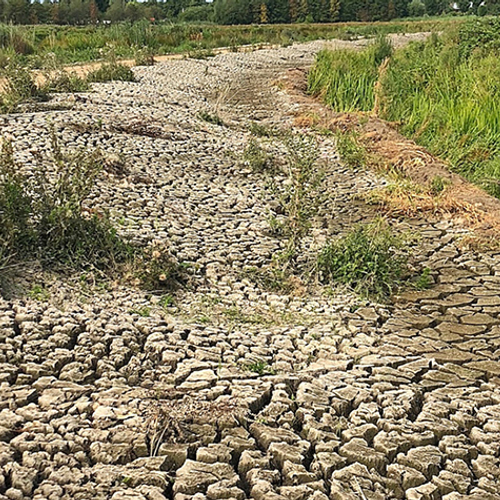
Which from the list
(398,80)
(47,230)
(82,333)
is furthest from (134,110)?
(82,333)

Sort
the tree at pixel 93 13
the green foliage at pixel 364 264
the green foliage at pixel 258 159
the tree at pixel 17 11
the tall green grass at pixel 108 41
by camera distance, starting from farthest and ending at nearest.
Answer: the tree at pixel 93 13 < the tree at pixel 17 11 < the tall green grass at pixel 108 41 < the green foliage at pixel 258 159 < the green foliage at pixel 364 264

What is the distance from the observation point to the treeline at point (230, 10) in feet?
115

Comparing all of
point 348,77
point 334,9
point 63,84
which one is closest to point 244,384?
point 63,84

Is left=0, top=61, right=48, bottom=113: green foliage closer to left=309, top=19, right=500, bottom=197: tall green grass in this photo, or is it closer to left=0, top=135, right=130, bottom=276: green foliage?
left=0, top=135, right=130, bottom=276: green foliage

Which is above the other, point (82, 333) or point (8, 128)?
point (8, 128)

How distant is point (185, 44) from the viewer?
21.3 meters

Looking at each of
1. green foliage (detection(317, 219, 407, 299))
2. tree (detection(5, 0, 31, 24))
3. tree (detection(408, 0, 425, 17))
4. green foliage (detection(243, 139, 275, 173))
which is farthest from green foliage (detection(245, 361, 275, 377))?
tree (detection(408, 0, 425, 17))

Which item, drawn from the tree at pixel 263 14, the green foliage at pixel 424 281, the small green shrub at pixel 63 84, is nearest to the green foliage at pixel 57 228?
the green foliage at pixel 424 281

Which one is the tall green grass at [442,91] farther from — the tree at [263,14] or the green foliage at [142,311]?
the tree at [263,14]

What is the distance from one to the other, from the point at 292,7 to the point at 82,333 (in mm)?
48778

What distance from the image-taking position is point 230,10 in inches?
1773

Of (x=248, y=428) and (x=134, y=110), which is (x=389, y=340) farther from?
(x=134, y=110)

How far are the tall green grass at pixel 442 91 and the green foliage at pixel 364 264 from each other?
235cm

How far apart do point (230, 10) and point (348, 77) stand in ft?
120
